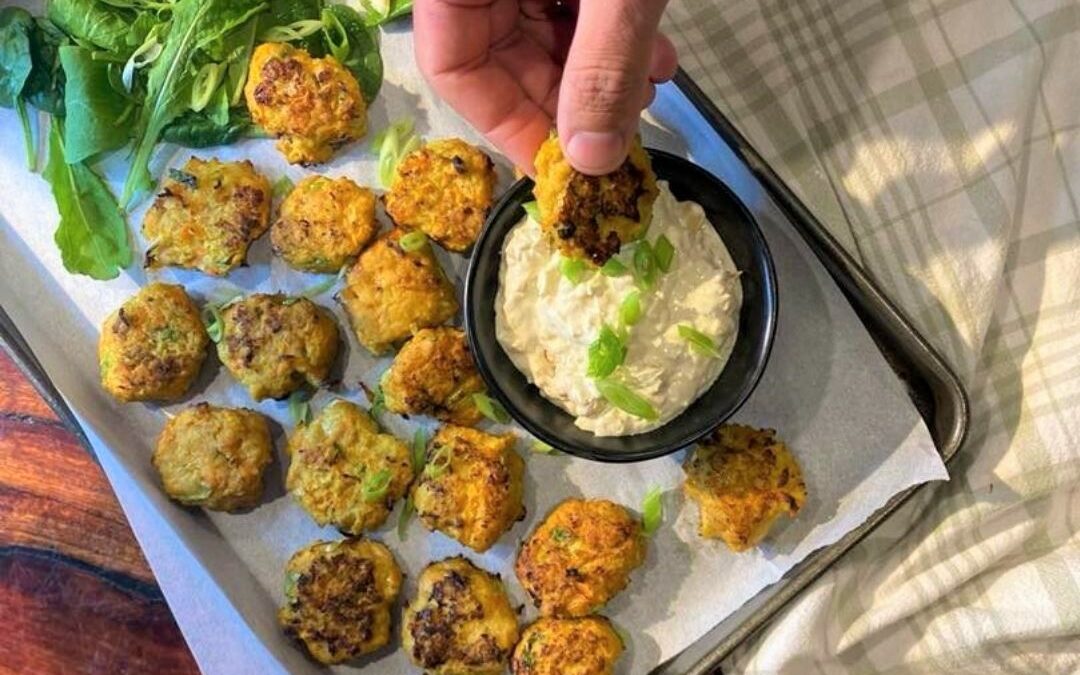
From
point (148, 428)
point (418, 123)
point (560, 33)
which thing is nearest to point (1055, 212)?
point (560, 33)

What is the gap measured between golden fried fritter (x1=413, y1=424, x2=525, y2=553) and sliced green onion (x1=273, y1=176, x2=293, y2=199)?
34.3 inches

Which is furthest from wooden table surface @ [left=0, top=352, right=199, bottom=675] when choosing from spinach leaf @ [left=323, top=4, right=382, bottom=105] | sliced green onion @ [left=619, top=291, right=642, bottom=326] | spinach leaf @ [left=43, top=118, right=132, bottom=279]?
sliced green onion @ [left=619, top=291, right=642, bottom=326]

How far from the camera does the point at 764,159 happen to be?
10.7 feet

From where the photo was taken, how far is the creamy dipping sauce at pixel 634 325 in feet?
9.45

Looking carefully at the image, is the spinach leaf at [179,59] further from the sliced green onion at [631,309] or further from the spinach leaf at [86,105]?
the sliced green onion at [631,309]

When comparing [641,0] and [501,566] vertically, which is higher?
[641,0]

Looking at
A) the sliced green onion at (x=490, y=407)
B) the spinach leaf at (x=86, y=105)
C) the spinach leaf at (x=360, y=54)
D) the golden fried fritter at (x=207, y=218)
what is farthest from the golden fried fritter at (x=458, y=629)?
the spinach leaf at (x=86, y=105)

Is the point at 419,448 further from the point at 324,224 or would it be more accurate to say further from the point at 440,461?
the point at 324,224

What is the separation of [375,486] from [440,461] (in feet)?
0.64

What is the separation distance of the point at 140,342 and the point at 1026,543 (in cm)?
261

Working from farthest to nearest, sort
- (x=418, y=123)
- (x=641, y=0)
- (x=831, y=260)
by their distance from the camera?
(x=418, y=123) → (x=831, y=260) → (x=641, y=0)

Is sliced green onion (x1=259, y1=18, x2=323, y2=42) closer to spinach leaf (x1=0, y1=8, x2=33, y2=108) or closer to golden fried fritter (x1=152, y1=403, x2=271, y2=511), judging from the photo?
spinach leaf (x1=0, y1=8, x2=33, y2=108)

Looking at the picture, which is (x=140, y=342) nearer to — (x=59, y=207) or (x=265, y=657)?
(x=59, y=207)

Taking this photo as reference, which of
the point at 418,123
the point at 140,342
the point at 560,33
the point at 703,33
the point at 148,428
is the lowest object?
the point at 148,428
